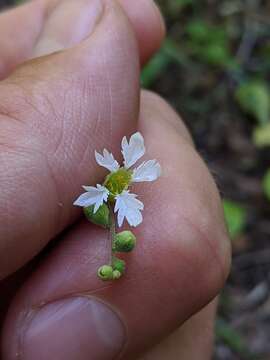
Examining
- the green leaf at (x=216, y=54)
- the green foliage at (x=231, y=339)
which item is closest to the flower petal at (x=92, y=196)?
the green foliage at (x=231, y=339)

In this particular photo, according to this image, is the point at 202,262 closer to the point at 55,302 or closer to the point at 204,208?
the point at 204,208

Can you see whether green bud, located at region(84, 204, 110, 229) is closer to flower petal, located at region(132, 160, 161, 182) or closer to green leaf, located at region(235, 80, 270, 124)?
flower petal, located at region(132, 160, 161, 182)

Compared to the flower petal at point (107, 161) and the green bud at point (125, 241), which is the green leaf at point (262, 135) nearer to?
the flower petal at point (107, 161)

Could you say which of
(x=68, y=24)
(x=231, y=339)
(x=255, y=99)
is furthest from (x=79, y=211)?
(x=255, y=99)

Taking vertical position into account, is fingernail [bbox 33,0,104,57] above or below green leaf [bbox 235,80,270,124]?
above

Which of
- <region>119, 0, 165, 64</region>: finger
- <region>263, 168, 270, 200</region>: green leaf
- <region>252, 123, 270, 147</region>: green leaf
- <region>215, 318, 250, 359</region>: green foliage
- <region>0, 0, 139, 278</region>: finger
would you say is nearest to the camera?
<region>0, 0, 139, 278</region>: finger

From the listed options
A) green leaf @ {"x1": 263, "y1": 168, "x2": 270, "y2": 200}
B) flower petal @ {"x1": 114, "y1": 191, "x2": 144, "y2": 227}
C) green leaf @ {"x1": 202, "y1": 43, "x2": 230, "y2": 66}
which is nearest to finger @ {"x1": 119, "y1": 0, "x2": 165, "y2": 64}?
flower petal @ {"x1": 114, "y1": 191, "x2": 144, "y2": 227}

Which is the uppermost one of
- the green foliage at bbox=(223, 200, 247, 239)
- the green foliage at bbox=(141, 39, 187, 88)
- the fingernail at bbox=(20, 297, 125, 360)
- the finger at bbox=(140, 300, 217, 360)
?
the fingernail at bbox=(20, 297, 125, 360)
